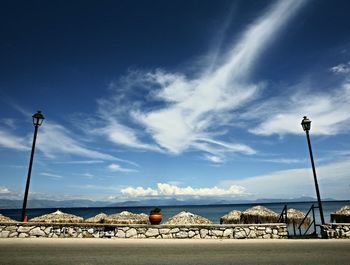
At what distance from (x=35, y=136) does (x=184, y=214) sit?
10818 mm

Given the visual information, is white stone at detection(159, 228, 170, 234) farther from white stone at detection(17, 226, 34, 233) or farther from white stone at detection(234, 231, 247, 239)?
white stone at detection(17, 226, 34, 233)

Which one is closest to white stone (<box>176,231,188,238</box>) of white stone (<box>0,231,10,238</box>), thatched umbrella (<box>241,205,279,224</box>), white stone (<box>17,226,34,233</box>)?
white stone (<box>17,226,34,233</box>)

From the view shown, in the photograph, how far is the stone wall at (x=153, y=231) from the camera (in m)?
13.1

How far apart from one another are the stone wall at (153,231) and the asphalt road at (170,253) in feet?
3.52

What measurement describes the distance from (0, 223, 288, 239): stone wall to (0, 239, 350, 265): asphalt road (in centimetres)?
107

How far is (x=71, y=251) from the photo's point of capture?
31.1ft

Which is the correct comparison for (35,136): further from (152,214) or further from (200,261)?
(200,261)

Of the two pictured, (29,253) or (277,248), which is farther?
(277,248)

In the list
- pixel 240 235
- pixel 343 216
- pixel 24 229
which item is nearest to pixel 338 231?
pixel 240 235

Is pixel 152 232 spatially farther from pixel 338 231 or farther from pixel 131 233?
pixel 338 231

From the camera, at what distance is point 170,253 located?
930 cm

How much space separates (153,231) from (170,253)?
13.0 ft

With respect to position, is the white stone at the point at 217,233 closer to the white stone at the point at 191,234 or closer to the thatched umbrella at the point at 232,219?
the white stone at the point at 191,234

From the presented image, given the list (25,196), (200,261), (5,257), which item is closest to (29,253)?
(5,257)
